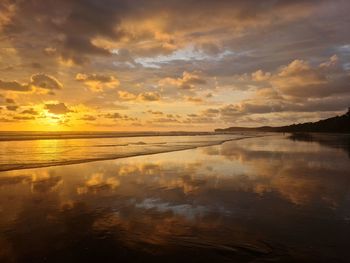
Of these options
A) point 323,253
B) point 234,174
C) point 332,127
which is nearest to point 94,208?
point 323,253

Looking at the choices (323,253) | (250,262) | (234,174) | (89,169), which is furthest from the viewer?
(89,169)

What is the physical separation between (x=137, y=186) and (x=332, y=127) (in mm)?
167225

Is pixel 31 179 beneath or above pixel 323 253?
above

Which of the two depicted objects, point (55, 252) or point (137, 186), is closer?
point (55, 252)

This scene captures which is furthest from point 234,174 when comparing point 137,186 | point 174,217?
point 174,217

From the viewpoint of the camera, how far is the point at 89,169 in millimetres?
21234

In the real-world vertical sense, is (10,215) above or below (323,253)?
above

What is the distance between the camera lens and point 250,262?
21.6 ft

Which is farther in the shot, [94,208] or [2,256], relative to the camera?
[94,208]

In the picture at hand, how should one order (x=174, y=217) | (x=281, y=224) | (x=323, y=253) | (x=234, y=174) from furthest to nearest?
1. (x=234, y=174)
2. (x=174, y=217)
3. (x=281, y=224)
4. (x=323, y=253)

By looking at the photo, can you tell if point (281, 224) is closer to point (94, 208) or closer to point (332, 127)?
point (94, 208)

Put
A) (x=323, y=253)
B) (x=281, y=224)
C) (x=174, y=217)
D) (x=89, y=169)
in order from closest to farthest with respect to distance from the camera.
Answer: (x=323, y=253), (x=281, y=224), (x=174, y=217), (x=89, y=169)

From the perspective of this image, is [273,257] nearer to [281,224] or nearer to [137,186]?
[281,224]

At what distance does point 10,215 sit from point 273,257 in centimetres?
831
